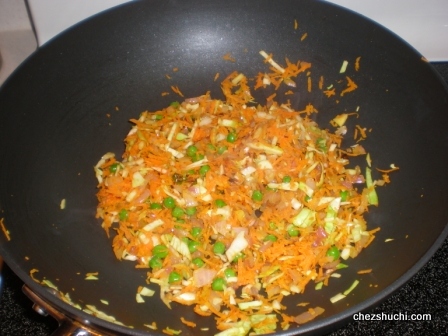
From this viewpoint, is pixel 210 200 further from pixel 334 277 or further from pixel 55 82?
pixel 55 82

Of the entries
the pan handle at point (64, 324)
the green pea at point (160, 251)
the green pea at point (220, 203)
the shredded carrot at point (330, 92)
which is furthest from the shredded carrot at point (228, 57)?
the pan handle at point (64, 324)

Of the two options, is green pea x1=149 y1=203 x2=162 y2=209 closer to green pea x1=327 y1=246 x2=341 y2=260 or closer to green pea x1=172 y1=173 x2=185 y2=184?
green pea x1=172 y1=173 x2=185 y2=184

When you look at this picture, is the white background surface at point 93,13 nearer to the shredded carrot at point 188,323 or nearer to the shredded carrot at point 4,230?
the shredded carrot at point 4,230

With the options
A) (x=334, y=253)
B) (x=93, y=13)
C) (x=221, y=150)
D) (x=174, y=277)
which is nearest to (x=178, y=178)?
(x=221, y=150)

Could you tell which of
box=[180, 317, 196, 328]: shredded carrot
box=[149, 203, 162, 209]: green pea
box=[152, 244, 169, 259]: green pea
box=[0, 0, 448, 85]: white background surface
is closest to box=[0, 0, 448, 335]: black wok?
box=[180, 317, 196, 328]: shredded carrot

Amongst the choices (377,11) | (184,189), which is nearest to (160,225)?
(184,189)

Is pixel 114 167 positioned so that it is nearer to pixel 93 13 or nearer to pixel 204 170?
pixel 204 170
